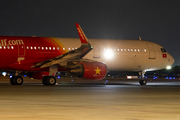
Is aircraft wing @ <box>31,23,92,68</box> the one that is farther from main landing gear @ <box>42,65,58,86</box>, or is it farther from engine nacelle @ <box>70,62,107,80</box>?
engine nacelle @ <box>70,62,107,80</box>

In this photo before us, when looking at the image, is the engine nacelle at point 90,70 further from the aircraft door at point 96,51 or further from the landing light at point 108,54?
the landing light at point 108,54

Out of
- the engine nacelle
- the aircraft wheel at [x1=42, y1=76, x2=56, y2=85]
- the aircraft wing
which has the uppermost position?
the aircraft wing

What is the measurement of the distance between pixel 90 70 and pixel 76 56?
2239 mm

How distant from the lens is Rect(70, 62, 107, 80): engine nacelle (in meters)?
23.5

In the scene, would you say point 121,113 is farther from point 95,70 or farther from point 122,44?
point 122,44

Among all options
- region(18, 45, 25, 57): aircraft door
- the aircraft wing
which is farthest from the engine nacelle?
region(18, 45, 25, 57): aircraft door

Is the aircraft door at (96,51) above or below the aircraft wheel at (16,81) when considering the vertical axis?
above

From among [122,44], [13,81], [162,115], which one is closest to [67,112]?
[162,115]

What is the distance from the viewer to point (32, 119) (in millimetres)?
8375

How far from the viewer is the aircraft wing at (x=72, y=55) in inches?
950

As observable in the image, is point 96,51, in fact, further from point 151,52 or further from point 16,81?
point 16,81

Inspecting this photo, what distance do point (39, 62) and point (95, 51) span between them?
5222mm

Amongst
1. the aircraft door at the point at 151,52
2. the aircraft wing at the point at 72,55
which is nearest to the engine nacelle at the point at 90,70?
the aircraft wing at the point at 72,55

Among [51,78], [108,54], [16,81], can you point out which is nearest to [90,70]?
[51,78]
